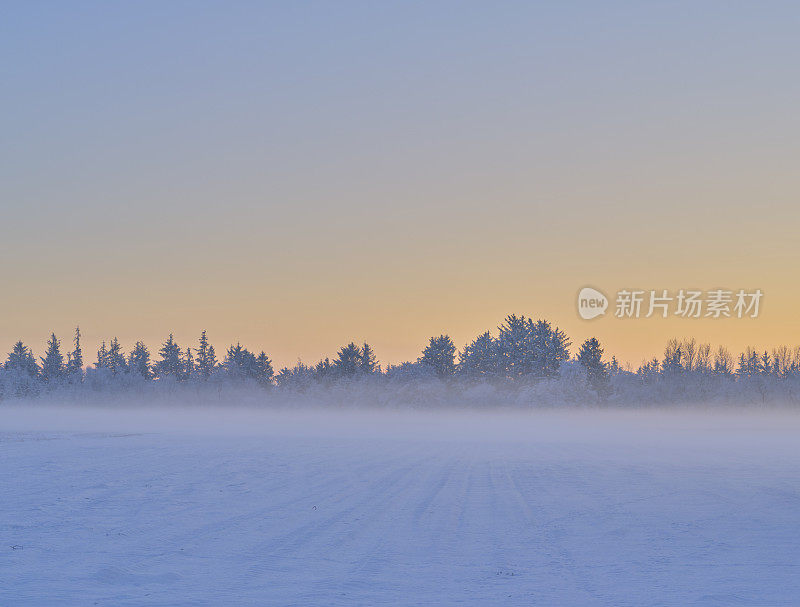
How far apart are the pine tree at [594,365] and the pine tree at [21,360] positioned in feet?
365

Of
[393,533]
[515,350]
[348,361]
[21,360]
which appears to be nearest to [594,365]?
[515,350]

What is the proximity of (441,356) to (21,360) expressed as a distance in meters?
97.3

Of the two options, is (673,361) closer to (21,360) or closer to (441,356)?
(441,356)

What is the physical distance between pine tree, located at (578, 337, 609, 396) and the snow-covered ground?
240 feet

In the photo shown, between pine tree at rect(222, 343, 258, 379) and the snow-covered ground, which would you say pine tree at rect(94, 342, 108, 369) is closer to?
pine tree at rect(222, 343, 258, 379)

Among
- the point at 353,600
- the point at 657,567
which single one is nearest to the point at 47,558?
the point at 353,600

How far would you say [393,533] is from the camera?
12648mm

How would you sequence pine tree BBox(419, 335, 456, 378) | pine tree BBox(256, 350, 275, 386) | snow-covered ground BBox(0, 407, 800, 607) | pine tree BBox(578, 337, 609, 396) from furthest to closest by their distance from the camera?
pine tree BBox(256, 350, 275, 386) → pine tree BBox(419, 335, 456, 378) → pine tree BBox(578, 337, 609, 396) → snow-covered ground BBox(0, 407, 800, 607)

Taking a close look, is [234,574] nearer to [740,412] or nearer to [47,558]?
[47,558]

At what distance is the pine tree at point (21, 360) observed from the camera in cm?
15675

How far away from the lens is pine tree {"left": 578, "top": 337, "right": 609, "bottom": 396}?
96812mm

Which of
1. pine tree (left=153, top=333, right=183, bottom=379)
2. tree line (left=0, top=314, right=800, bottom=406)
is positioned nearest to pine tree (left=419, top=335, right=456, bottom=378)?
tree line (left=0, top=314, right=800, bottom=406)

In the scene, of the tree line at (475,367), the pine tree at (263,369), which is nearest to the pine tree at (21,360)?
the tree line at (475,367)

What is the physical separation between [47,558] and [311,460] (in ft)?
51.7
